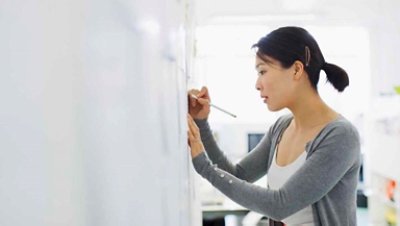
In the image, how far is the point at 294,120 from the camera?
3.84 feet

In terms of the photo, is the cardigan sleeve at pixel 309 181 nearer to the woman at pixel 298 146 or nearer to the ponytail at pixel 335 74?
the woman at pixel 298 146

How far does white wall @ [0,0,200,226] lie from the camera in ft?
0.55

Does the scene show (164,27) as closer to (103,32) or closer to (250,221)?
(103,32)

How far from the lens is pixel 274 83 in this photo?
1.02 m

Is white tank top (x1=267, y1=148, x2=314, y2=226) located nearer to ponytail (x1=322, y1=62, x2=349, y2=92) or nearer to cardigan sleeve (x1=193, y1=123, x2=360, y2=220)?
cardigan sleeve (x1=193, y1=123, x2=360, y2=220)

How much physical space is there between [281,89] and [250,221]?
1311 mm

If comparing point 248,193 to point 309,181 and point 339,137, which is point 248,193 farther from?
point 339,137

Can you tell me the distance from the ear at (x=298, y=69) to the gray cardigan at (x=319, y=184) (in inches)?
5.7

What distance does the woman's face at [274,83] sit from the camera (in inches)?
40.1

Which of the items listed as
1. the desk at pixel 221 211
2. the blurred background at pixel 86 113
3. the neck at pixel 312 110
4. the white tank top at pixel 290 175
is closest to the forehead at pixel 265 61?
the neck at pixel 312 110

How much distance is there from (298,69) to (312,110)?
0.12 metres

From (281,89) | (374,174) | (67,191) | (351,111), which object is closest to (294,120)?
(281,89)

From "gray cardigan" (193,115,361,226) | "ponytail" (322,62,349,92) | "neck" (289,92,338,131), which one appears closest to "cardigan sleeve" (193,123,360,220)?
"gray cardigan" (193,115,361,226)

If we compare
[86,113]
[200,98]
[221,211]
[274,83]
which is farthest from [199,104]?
[221,211]
